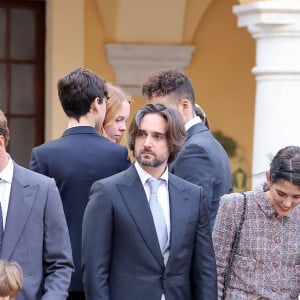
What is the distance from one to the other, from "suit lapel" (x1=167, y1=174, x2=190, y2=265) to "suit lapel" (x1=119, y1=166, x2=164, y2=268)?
0.08m

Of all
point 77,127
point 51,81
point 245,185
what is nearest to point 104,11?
point 51,81

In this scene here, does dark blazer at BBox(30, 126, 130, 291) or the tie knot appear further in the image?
dark blazer at BBox(30, 126, 130, 291)

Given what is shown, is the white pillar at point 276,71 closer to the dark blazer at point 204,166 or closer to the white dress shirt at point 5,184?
the dark blazer at point 204,166

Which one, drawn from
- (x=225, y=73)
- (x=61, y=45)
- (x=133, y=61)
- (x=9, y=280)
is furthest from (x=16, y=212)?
(x=225, y=73)

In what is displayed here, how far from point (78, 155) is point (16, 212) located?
3.04ft

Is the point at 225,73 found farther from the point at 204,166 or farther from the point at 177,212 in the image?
the point at 177,212

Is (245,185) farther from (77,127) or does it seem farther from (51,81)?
(77,127)

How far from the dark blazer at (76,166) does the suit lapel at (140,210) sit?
0.58 m

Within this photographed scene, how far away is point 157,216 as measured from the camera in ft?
19.0

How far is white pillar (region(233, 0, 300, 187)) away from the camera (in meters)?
10.1

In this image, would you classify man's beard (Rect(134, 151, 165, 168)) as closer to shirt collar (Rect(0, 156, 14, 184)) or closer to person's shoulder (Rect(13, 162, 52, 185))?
person's shoulder (Rect(13, 162, 52, 185))

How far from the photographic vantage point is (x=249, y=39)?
492 inches

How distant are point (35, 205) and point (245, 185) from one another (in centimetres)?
674

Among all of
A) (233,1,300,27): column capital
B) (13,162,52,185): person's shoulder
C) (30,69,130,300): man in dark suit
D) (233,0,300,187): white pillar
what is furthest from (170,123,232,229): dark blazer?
(233,1,300,27): column capital
